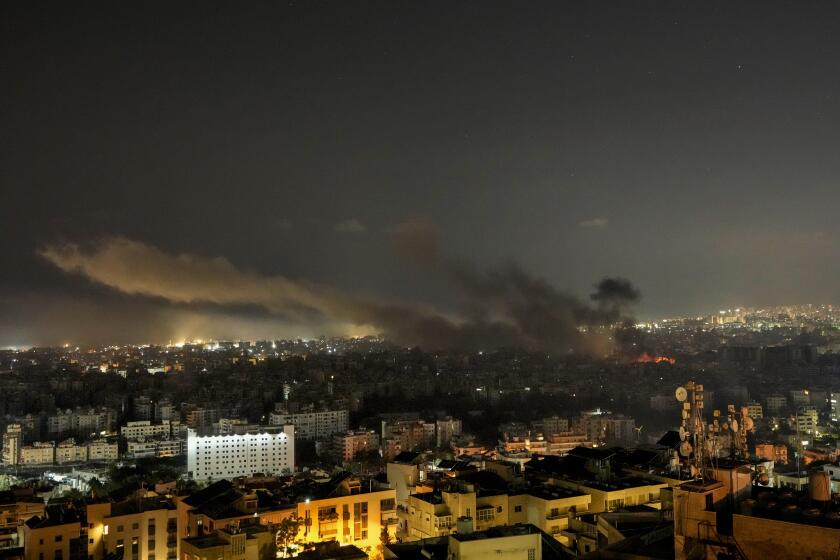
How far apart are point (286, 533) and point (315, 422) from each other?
1477 centimetres

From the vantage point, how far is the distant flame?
2987 cm

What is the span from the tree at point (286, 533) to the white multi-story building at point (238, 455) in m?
8.96

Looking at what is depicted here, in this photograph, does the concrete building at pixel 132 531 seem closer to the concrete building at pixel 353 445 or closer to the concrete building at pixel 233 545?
the concrete building at pixel 233 545

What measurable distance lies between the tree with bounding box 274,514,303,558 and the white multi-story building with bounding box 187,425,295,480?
353 inches

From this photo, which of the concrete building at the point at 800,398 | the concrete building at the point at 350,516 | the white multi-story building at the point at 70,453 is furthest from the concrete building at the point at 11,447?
the concrete building at the point at 800,398

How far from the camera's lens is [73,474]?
607 inches

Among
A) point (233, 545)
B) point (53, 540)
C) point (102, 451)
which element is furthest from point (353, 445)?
point (233, 545)

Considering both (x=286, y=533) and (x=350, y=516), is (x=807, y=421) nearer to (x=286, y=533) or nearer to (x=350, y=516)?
(x=350, y=516)

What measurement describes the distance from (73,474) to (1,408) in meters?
10.5

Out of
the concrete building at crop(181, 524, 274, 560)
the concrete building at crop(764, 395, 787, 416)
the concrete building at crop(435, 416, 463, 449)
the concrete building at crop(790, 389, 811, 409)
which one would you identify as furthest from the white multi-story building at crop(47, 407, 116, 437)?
the concrete building at crop(790, 389, 811, 409)

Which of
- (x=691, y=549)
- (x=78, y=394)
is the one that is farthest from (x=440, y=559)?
(x=78, y=394)

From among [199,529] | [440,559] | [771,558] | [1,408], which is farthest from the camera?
[1,408]

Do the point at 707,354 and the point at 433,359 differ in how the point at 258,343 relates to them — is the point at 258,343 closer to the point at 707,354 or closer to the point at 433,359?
the point at 433,359

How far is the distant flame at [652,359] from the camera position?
29.9 meters
